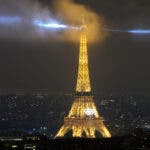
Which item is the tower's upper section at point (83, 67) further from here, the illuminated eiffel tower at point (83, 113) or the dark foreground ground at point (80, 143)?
the dark foreground ground at point (80, 143)

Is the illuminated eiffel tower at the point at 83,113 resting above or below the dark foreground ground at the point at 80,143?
above

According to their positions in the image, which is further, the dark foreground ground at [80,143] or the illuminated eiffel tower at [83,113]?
the illuminated eiffel tower at [83,113]

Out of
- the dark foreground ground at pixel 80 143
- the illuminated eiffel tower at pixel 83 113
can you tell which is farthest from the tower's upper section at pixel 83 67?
the dark foreground ground at pixel 80 143

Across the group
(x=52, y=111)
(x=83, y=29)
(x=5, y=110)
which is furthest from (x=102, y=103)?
(x=83, y=29)

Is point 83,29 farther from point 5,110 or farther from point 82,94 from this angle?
point 5,110

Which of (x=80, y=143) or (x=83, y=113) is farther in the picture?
(x=83, y=113)
